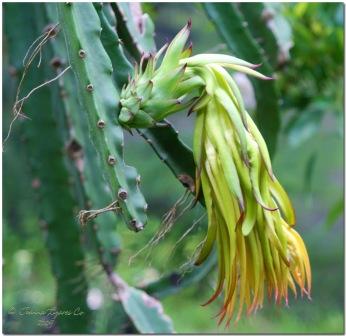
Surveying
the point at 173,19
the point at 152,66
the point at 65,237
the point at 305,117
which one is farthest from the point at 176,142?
the point at 173,19

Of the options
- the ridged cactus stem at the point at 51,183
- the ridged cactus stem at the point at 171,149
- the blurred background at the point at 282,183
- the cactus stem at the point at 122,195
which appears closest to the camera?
the cactus stem at the point at 122,195

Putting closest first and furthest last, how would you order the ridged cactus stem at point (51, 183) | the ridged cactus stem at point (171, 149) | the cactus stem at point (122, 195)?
the cactus stem at point (122, 195), the ridged cactus stem at point (171, 149), the ridged cactus stem at point (51, 183)

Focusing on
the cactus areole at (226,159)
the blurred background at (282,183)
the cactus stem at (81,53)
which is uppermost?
the cactus stem at (81,53)

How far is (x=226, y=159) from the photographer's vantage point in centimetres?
71

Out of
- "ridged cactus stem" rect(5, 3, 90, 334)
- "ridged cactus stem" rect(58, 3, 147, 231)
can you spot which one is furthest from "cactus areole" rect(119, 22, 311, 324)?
"ridged cactus stem" rect(5, 3, 90, 334)

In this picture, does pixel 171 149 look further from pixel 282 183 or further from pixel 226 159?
pixel 282 183

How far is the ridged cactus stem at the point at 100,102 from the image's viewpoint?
0.71 meters

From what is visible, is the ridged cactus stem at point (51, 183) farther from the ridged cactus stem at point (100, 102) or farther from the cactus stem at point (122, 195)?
the cactus stem at point (122, 195)

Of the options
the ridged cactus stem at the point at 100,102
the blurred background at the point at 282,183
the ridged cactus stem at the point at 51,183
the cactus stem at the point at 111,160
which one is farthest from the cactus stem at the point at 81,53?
the ridged cactus stem at the point at 51,183

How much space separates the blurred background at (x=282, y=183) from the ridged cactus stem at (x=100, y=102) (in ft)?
0.48

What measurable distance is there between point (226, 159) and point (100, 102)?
136mm

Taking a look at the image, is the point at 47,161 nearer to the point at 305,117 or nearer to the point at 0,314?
the point at 0,314

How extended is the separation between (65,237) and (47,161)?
135mm

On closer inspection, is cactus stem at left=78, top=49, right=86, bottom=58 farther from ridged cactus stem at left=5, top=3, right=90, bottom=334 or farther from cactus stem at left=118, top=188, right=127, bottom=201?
ridged cactus stem at left=5, top=3, right=90, bottom=334
